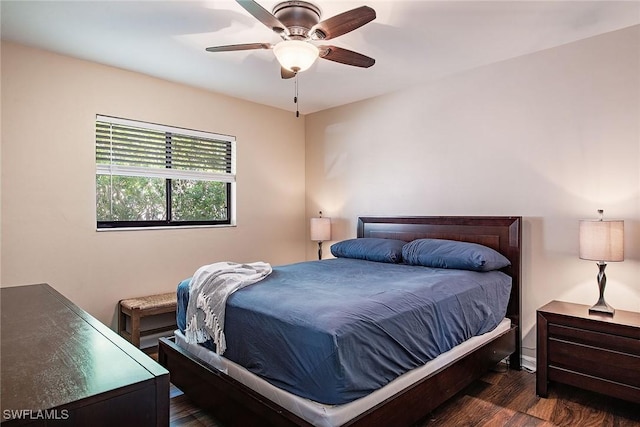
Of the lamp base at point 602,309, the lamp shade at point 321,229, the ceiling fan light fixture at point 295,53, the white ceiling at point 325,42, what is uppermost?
the white ceiling at point 325,42

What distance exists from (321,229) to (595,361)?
2.74m

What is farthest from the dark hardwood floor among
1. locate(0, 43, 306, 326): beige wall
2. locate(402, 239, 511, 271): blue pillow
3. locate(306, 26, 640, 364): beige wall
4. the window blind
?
the window blind

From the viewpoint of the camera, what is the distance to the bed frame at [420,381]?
1731 mm

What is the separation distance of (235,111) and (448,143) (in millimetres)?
Result: 2284

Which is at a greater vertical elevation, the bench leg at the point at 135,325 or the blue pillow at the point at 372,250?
the blue pillow at the point at 372,250

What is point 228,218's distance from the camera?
422cm

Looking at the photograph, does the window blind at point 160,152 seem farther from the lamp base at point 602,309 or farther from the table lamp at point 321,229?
the lamp base at point 602,309

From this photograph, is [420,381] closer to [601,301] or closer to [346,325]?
[346,325]

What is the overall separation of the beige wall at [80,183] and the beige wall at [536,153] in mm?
1871

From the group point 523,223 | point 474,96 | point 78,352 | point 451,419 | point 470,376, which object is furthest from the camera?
point 474,96

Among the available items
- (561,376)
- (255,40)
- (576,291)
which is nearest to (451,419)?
(561,376)

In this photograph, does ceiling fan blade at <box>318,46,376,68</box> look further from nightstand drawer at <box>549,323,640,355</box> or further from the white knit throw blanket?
nightstand drawer at <box>549,323,640,355</box>

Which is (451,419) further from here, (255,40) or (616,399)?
(255,40)

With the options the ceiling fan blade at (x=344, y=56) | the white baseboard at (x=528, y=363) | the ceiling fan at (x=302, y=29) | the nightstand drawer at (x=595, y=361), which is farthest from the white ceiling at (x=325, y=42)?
the white baseboard at (x=528, y=363)
